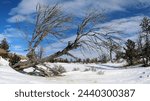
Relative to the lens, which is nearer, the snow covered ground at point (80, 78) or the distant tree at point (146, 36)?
the snow covered ground at point (80, 78)

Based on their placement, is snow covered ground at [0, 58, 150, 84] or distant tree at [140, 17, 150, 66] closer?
snow covered ground at [0, 58, 150, 84]

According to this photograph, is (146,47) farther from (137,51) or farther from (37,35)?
(37,35)

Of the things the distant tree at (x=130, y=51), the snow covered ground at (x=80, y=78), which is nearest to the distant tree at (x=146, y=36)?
the distant tree at (x=130, y=51)

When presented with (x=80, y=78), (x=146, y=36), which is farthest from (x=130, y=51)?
(x=80, y=78)

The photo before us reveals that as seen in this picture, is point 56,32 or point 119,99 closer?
point 119,99

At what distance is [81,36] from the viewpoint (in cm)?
2080

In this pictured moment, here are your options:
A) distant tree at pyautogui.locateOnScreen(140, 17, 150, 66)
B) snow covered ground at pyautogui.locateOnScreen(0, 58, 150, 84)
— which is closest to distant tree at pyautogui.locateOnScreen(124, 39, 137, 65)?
distant tree at pyautogui.locateOnScreen(140, 17, 150, 66)

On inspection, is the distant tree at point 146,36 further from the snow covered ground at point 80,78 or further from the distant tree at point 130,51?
the snow covered ground at point 80,78

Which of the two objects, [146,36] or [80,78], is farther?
[146,36]

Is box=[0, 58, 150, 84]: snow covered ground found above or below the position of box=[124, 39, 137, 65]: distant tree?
below

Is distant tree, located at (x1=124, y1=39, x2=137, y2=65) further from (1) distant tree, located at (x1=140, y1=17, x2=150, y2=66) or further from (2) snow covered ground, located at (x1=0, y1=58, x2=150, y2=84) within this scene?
(2) snow covered ground, located at (x1=0, y1=58, x2=150, y2=84)

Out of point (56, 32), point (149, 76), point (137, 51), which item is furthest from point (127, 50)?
point (149, 76)

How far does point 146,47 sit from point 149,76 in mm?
35887

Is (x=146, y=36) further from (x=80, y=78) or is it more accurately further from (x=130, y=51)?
(x=80, y=78)
